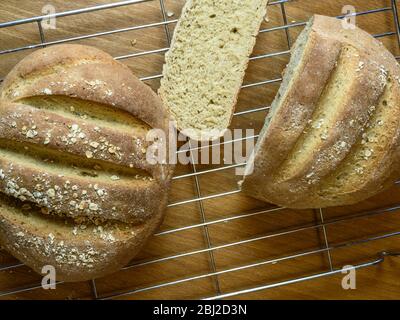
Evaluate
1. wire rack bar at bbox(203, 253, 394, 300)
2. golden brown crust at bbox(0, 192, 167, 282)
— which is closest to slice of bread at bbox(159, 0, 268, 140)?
golden brown crust at bbox(0, 192, 167, 282)

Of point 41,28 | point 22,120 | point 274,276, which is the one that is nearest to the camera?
point 22,120

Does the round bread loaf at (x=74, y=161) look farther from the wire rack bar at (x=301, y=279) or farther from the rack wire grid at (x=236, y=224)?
the wire rack bar at (x=301, y=279)

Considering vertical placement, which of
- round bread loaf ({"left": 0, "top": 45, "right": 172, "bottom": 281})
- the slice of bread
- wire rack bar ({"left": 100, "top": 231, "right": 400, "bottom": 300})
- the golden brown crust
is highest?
the slice of bread

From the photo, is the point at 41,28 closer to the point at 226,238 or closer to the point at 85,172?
the point at 85,172

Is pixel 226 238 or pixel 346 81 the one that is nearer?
pixel 346 81

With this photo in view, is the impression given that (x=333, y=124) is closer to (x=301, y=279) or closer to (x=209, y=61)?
(x=209, y=61)

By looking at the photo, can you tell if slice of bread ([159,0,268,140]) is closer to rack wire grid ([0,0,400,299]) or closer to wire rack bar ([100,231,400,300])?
rack wire grid ([0,0,400,299])

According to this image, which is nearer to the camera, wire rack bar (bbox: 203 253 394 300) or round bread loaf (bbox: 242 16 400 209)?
round bread loaf (bbox: 242 16 400 209)

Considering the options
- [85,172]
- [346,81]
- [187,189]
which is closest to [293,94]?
[346,81]
